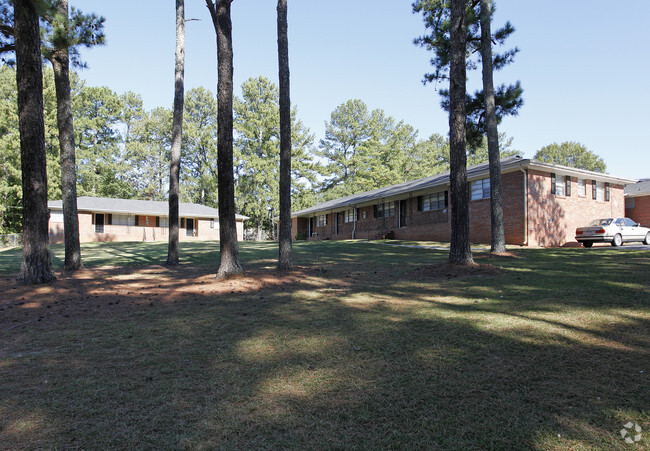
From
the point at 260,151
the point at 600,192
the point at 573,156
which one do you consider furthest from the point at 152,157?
the point at 573,156

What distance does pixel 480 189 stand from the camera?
20.5 meters

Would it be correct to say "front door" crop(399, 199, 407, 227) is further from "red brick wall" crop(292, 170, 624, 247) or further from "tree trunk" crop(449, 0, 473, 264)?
"tree trunk" crop(449, 0, 473, 264)

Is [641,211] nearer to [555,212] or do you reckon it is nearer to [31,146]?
[555,212]

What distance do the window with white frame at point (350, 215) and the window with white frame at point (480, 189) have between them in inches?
503

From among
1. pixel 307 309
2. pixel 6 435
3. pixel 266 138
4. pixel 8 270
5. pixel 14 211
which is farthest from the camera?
pixel 266 138

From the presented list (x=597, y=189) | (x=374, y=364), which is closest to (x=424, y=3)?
(x=597, y=189)

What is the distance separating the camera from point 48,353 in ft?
13.6

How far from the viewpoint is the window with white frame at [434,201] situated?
2327 cm

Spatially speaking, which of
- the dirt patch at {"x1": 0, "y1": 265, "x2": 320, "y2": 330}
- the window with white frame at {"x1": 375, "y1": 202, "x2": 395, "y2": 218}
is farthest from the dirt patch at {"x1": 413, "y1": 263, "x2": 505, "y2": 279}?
the window with white frame at {"x1": 375, "y1": 202, "x2": 395, "y2": 218}

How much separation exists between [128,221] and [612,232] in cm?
3543

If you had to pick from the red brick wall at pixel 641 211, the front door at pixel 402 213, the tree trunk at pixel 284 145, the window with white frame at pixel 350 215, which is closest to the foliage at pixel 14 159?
the window with white frame at pixel 350 215

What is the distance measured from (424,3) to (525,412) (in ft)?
55.8

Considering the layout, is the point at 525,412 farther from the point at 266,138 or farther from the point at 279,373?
the point at 266,138

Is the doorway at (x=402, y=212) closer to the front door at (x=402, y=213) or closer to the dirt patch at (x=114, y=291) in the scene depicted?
the front door at (x=402, y=213)
